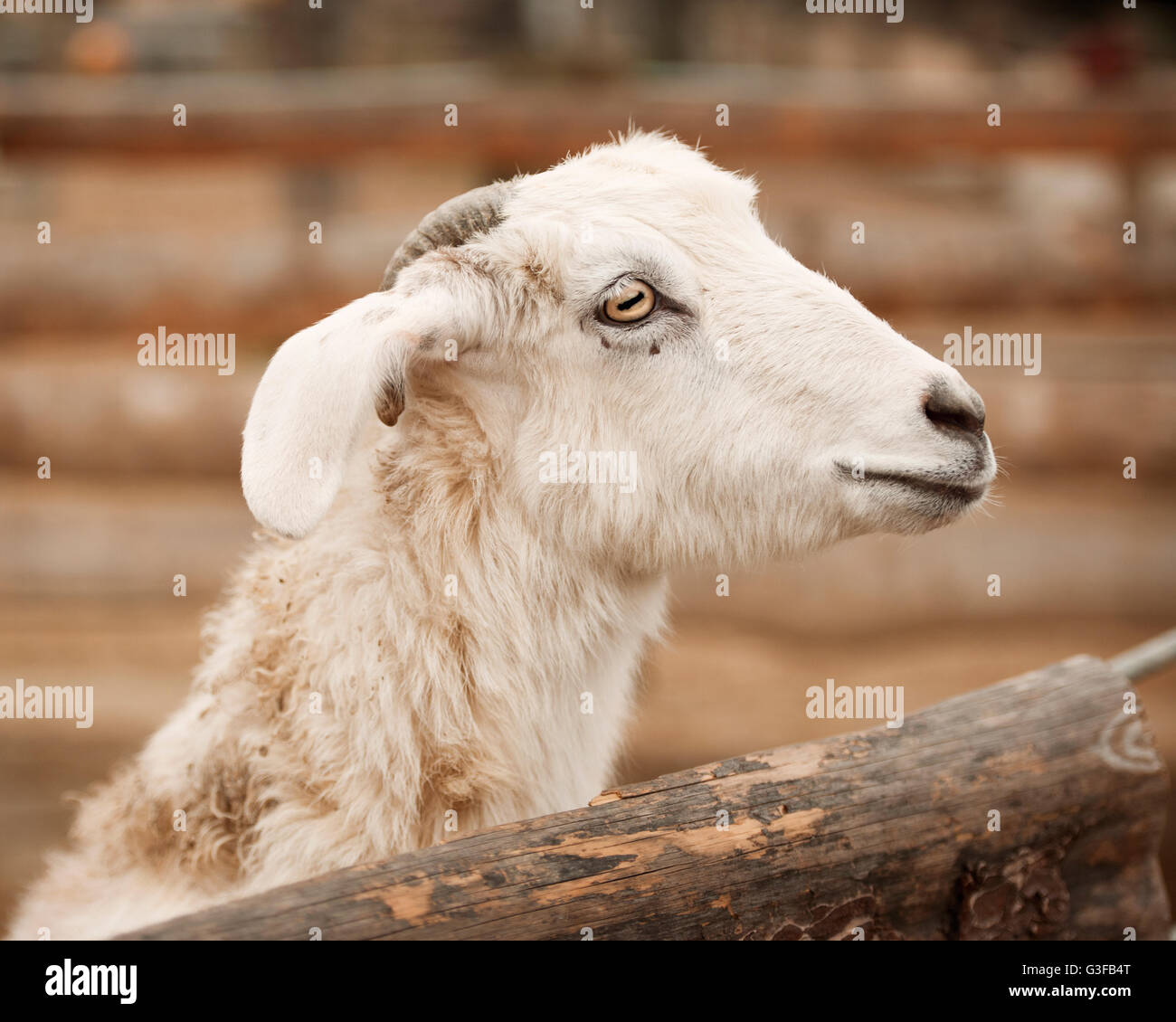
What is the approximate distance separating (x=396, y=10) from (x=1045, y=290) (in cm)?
1073

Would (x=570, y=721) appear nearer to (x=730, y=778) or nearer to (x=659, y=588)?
(x=659, y=588)

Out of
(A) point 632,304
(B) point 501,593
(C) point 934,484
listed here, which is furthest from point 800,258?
(B) point 501,593

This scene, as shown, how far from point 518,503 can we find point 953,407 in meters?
0.97

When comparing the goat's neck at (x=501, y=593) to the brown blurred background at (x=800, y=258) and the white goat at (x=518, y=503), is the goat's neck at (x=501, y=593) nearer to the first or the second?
the white goat at (x=518, y=503)

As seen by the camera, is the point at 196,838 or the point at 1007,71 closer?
the point at 196,838

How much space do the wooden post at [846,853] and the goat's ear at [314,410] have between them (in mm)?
731

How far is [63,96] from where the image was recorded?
7.90 m

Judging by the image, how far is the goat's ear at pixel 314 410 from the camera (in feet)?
7.02

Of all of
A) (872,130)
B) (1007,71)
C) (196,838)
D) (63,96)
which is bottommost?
(196,838)

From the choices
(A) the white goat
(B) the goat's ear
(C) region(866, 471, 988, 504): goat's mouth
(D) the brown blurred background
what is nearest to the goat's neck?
(A) the white goat

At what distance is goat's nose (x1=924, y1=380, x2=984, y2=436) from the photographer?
2340 millimetres

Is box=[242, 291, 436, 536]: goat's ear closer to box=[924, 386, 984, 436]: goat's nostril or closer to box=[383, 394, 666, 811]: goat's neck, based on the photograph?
box=[383, 394, 666, 811]: goat's neck

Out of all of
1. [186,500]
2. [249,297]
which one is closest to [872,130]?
[249,297]

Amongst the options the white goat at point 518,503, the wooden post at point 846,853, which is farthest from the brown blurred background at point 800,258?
the white goat at point 518,503
